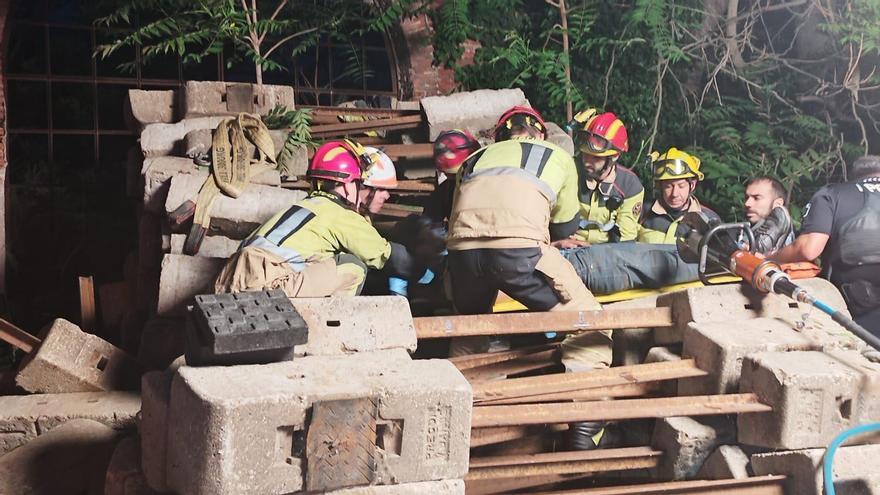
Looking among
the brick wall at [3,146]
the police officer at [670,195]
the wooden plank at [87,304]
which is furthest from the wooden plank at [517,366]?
the brick wall at [3,146]

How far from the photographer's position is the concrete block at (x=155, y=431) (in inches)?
144

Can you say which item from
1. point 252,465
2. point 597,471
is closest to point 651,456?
point 597,471

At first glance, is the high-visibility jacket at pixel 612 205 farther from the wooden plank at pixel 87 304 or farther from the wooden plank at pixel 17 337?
the wooden plank at pixel 17 337

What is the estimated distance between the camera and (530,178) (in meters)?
5.29

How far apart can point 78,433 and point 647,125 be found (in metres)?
8.44

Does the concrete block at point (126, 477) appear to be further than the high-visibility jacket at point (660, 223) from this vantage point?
No

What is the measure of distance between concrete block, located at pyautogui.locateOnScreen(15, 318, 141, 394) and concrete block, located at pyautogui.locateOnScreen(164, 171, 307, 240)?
3.86ft

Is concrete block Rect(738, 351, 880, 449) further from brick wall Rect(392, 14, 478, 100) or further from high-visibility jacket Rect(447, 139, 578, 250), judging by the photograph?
brick wall Rect(392, 14, 478, 100)

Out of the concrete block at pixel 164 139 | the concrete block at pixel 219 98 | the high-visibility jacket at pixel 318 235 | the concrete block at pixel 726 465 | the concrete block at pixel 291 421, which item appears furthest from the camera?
the concrete block at pixel 219 98

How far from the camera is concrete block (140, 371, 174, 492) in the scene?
3670mm

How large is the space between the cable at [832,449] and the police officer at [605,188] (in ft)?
9.91

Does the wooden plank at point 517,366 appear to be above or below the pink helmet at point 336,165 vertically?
below

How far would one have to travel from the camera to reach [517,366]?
5.57m

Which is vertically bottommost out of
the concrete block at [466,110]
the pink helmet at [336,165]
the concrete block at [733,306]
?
the concrete block at [733,306]
